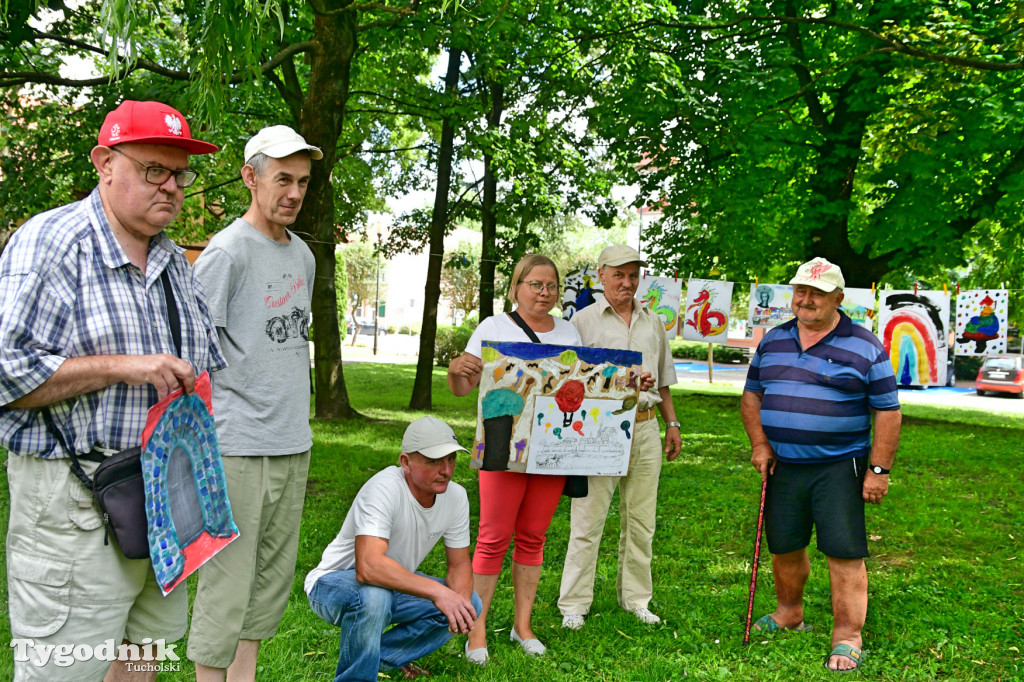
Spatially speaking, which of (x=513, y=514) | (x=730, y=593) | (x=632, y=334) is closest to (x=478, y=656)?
(x=513, y=514)

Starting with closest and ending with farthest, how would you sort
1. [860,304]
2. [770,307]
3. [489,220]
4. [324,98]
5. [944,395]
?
[324,98], [860,304], [770,307], [489,220], [944,395]

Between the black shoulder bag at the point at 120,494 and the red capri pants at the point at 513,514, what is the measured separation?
212 cm

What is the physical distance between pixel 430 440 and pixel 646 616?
6.96 ft

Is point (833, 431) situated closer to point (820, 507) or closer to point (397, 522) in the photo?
point (820, 507)

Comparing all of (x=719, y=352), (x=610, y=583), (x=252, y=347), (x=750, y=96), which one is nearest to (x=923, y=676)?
(x=610, y=583)

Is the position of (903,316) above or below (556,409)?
above

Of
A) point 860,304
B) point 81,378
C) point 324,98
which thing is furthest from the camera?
point 860,304

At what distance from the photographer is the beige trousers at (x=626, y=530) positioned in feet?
15.5

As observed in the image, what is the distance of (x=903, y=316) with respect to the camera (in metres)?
11.2

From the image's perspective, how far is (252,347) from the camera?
300 cm

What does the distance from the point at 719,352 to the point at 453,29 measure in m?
34.7

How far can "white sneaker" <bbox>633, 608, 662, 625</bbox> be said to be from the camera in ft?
15.8

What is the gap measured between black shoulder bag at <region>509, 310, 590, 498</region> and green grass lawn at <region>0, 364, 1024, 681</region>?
2.75ft

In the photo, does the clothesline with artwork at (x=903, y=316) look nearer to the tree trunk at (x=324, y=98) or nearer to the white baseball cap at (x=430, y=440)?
the tree trunk at (x=324, y=98)
